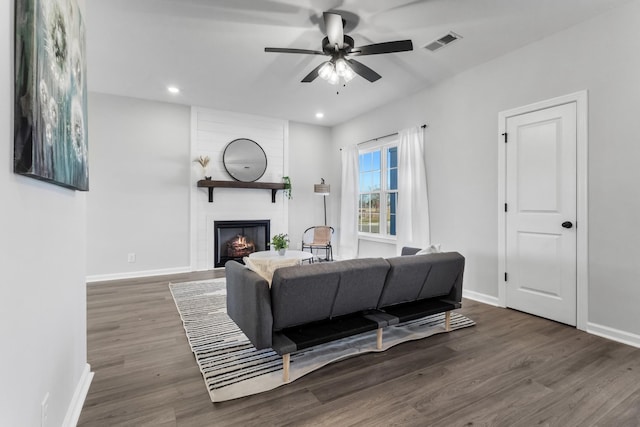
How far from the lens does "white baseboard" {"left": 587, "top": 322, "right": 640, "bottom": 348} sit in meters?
2.63

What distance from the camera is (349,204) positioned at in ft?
20.1

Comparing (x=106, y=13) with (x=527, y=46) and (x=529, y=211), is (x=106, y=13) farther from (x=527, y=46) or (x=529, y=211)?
(x=529, y=211)

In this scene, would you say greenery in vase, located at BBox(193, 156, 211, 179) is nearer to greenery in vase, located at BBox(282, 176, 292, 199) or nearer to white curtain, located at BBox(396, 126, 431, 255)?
greenery in vase, located at BBox(282, 176, 292, 199)

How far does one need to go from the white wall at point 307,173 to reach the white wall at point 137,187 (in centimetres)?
203

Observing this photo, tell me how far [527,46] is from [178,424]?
4508 mm

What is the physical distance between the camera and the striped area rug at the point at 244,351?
81.3 inches

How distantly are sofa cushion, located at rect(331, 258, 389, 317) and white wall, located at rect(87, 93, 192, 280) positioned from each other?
3909 millimetres

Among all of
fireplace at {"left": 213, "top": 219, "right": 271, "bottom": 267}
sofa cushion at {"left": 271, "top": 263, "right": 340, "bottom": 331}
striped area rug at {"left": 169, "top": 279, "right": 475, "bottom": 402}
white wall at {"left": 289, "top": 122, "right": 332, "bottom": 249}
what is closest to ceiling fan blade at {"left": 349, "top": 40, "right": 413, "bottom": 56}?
sofa cushion at {"left": 271, "top": 263, "right": 340, "bottom": 331}

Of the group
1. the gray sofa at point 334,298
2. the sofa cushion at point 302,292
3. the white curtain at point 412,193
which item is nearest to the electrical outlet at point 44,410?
the gray sofa at point 334,298

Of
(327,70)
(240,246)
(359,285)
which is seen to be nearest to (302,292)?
(359,285)

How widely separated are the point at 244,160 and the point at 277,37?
2982 millimetres

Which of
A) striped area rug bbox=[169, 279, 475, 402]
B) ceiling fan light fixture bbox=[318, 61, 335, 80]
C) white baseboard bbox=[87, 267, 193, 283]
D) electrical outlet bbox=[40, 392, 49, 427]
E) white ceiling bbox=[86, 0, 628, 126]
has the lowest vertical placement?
striped area rug bbox=[169, 279, 475, 402]

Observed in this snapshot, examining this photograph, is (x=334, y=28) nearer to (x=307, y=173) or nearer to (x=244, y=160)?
(x=244, y=160)

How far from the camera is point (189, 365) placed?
7.56 feet
